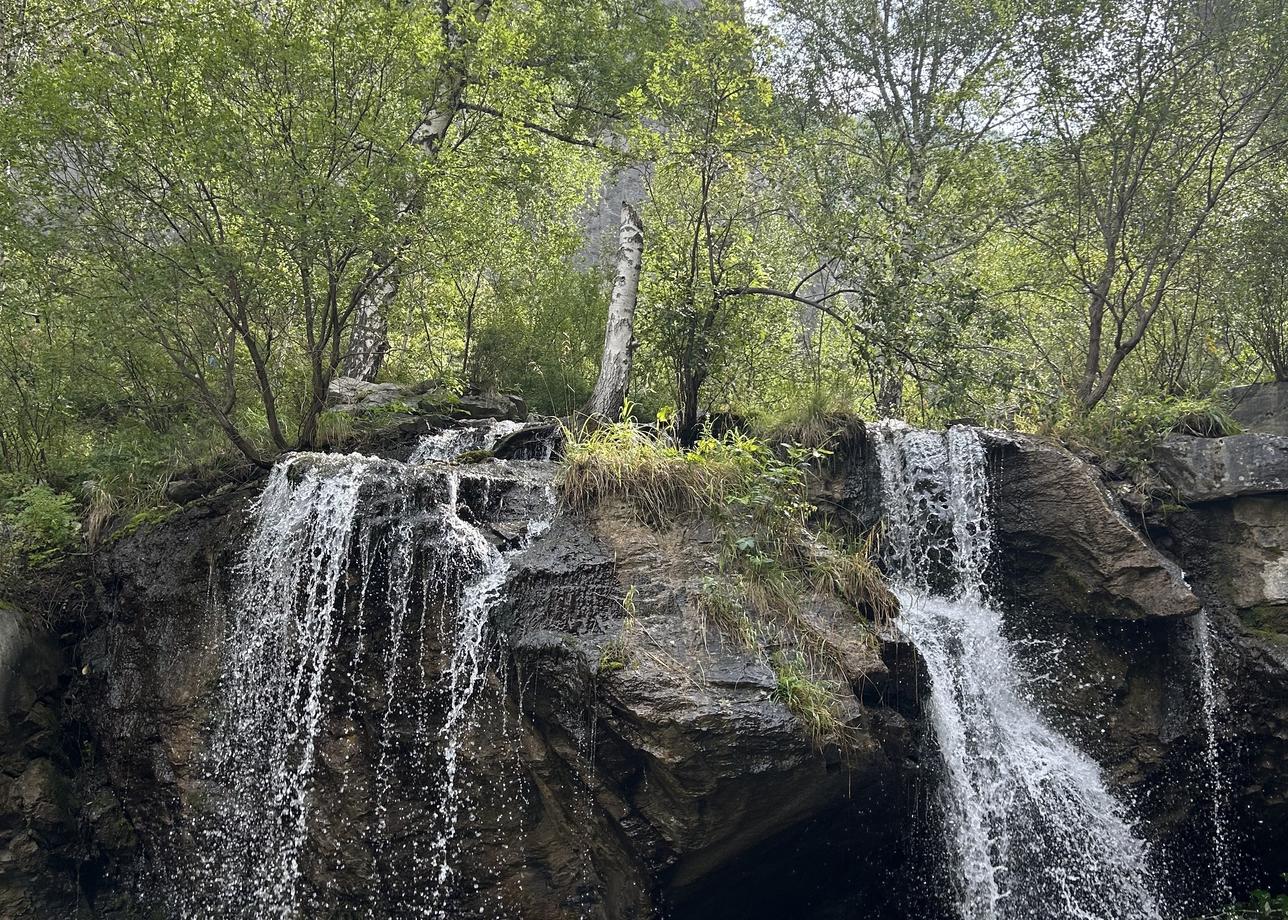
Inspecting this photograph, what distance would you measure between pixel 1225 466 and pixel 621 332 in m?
6.12

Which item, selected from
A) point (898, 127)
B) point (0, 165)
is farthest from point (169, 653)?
point (898, 127)

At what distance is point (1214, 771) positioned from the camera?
6883 millimetres

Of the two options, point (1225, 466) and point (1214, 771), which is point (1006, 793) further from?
point (1225, 466)

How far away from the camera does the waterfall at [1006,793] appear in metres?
5.97

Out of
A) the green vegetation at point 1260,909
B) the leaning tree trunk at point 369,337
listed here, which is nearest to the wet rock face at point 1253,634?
the green vegetation at point 1260,909

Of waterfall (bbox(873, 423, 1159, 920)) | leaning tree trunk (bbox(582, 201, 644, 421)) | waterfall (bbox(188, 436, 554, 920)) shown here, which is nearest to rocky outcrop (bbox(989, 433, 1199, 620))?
waterfall (bbox(873, 423, 1159, 920))

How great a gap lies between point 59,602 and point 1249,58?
12.6 metres

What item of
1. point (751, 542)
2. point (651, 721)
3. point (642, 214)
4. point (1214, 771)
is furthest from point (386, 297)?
point (1214, 771)

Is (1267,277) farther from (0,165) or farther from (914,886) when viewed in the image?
(0,165)

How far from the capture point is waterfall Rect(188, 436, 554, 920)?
5.20 metres

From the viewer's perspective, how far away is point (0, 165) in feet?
21.1

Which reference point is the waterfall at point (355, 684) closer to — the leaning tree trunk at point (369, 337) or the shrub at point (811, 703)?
the shrub at point (811, 703)

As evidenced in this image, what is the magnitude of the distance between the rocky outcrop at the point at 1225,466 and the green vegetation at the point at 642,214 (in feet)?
1.59

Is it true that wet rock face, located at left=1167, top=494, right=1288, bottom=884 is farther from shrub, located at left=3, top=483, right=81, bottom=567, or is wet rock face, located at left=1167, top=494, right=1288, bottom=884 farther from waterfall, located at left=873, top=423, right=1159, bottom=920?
shrub, located at left=3, top=483, right=81, bottom=567
